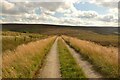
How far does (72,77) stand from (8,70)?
10.3ft

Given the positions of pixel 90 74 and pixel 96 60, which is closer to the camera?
pixel 90 74

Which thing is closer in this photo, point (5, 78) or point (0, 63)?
point (5, 78)

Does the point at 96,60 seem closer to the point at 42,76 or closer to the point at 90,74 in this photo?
the point at 90,74

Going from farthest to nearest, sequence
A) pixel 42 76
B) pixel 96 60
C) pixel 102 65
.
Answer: pixel 96 60
pixel 102 65
pixel 42 76

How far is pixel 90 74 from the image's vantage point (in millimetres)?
15906

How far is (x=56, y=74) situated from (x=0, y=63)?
3051 mm

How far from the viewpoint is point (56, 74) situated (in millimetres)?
16219

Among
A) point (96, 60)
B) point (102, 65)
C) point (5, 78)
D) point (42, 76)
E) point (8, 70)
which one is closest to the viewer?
point (5, 78)

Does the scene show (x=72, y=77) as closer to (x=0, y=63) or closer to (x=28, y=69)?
(x=28, y=69)

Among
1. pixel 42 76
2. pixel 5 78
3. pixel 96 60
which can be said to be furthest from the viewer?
pixel 96 60

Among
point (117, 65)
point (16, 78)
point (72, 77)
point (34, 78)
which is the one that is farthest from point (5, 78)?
point (117, 65)

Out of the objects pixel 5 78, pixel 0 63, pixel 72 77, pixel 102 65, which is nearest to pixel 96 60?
pixel 102 65

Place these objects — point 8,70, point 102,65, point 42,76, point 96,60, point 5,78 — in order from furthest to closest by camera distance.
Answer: point 96,60 → point 102,65 → point 42,76 → point 8,70 → point 5,78

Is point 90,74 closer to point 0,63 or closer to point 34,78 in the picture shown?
point 34,78
